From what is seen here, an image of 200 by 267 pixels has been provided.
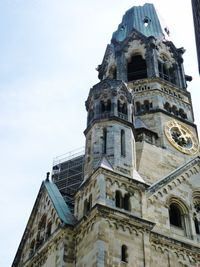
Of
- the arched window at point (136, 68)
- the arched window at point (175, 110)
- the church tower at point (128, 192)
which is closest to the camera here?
the church tower at point (128, 192)

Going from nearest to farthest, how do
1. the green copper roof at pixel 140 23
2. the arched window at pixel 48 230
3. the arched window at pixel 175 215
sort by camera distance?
1. the arched window at pixel 175 215
2. the arched window at pixel 48 230
3. the green copper roof at pixel 140 23

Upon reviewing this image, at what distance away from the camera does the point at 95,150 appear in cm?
2764

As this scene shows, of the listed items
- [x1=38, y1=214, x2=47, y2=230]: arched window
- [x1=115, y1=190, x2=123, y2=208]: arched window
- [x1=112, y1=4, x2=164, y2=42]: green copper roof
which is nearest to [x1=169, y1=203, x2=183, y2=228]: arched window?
[x1=115, y1=190, x2=123, y2=208]: arched window

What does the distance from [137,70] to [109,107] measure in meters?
11.7

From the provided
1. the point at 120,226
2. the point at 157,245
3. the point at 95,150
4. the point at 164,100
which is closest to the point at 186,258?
the point at 157,245

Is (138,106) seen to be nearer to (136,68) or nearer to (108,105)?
(136,68)

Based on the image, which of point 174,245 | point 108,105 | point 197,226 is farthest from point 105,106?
point 174,245

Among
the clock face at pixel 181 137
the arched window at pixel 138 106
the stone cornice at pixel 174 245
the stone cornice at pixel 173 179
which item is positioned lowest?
the stone cornice at pixel 174 245

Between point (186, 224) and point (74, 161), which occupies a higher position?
point (74, 161)

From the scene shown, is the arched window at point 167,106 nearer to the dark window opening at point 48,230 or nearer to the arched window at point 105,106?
the arched window at point 105,106

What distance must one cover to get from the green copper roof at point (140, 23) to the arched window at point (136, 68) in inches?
99.9

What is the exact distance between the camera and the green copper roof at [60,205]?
2622 cm

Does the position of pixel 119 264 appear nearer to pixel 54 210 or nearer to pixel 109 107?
pixel 54 210

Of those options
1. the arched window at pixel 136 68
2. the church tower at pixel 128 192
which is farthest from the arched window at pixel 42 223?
the arched window at pixel 136 68
